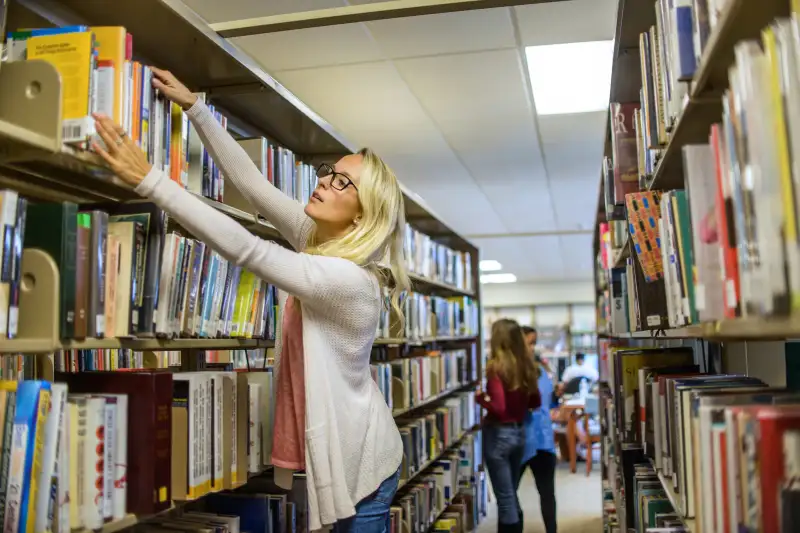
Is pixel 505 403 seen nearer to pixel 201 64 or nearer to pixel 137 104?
pixel 201 64

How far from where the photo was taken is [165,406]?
4.82ft

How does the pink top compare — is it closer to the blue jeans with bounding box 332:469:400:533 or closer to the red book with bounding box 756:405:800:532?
the blue jeans with bounding box 332:469:400:533

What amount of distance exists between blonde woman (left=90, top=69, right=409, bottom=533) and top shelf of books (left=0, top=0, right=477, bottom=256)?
0.69 ft

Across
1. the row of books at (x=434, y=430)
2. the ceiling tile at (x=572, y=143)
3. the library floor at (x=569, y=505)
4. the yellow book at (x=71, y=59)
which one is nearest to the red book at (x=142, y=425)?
the yellow book at (x=71, y=59)

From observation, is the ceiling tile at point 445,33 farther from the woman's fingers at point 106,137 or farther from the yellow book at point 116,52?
the woman's fingers at point 106,137

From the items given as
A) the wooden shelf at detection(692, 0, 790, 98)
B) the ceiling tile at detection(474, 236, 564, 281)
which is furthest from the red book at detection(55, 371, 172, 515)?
the ceiling tile at detection(474, 236, 564, 281)

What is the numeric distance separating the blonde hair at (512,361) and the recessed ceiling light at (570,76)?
132 cm

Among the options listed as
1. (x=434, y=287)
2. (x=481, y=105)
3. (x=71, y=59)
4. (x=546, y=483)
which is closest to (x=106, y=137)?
(x=71, y=59)

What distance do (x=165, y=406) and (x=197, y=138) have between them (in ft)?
2.37

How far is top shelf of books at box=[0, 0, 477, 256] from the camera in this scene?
1.62 meters

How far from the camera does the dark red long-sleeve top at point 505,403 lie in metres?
3.99

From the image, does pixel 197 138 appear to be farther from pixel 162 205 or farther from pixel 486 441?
pixel 486 441

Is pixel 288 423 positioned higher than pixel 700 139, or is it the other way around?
pixel 700 139

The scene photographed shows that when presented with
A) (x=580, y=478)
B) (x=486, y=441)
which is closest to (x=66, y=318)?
(x=486, y=441)
